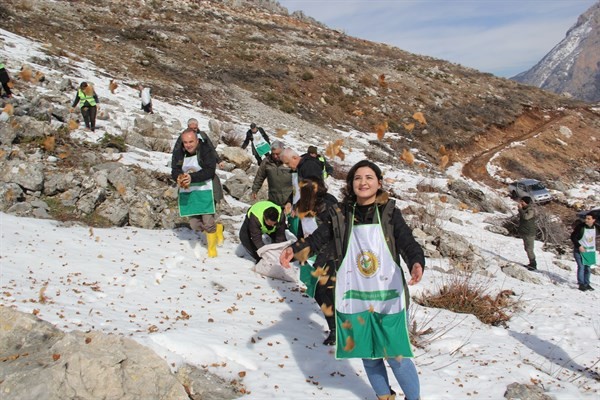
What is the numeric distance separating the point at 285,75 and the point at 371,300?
91.0 ft

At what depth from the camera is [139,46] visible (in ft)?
83.8

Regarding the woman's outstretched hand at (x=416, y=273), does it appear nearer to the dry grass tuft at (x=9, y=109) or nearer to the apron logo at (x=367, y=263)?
the apron logo at (x=367, y=263)

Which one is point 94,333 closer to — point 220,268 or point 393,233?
point 393,233

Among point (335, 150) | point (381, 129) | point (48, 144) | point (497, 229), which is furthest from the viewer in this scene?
point (381, 129)

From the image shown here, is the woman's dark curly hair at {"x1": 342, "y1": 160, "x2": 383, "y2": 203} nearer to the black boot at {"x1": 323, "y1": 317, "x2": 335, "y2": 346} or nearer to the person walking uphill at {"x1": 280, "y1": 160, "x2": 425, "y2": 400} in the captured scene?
the person walking uphill at {"x1": 280, "y1": 160, "x2": 425, "y2": 400}

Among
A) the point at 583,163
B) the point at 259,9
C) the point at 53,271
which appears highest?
the point at 259,9

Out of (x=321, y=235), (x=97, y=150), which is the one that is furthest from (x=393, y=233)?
(x=97, y=150)

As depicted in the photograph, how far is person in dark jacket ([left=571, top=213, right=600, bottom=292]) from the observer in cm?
851

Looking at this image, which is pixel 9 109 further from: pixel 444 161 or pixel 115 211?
pixel 444 161

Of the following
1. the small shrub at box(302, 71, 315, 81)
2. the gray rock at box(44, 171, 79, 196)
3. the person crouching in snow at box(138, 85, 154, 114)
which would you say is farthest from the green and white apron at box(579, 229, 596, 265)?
the small shrub at box(302, 71, 315, 81)

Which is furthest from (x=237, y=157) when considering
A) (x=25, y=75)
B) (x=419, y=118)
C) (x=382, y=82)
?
(x=382, y=82)

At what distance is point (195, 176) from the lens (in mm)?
5883

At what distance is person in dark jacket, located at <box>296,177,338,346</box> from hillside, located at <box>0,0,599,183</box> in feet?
46.4

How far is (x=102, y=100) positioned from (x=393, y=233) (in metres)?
13.7
